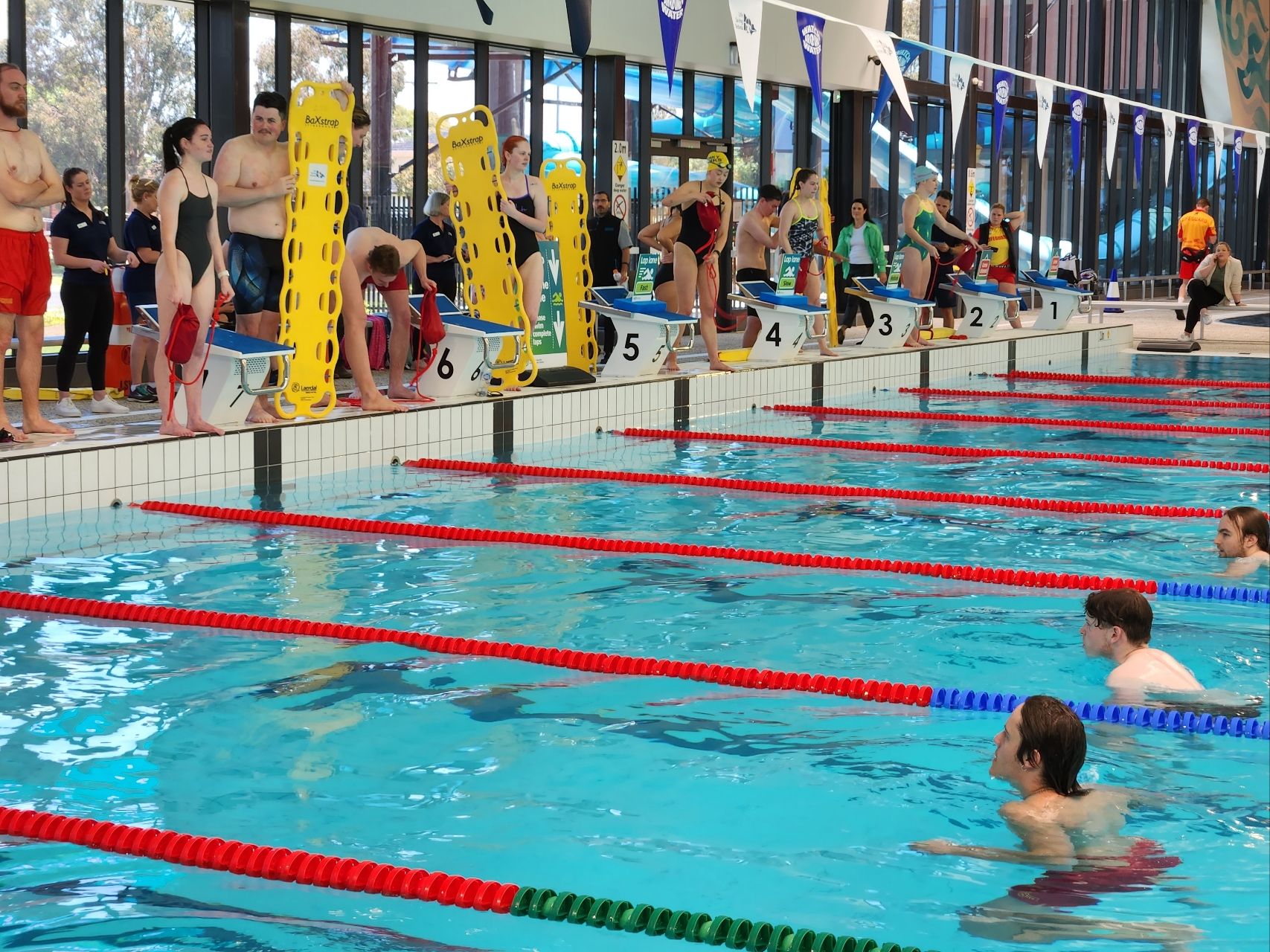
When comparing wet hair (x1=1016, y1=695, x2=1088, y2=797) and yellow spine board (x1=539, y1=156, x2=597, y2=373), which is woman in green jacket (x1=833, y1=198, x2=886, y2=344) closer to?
yellow spine board (x1=539, y1=156, x2=597, y2=373)

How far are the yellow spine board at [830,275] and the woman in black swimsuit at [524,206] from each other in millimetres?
3517

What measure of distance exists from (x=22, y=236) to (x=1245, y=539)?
486cm

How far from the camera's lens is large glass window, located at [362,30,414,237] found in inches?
489

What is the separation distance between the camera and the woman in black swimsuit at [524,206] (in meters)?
9.56

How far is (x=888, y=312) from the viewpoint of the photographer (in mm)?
13430

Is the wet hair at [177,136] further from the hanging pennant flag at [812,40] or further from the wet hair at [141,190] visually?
the hanging pennant flag at [812,40]

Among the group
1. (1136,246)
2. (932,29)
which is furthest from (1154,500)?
(1136,246)

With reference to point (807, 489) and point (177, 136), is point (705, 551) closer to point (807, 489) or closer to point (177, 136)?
point (807, 489)

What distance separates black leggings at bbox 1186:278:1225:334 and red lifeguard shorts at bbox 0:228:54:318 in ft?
41.1

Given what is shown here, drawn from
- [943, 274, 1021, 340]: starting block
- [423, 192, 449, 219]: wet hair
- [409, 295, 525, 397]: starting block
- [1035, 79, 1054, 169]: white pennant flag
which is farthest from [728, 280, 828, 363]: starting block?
[1035, 79, 1054, 169]: white pennant flag

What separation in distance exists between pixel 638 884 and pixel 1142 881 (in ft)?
3.25

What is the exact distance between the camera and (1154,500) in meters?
7.22

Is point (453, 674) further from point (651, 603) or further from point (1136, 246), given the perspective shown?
point (1136, 246)

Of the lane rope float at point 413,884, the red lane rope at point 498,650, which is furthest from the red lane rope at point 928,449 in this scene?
the lane rope float at point 413,884
